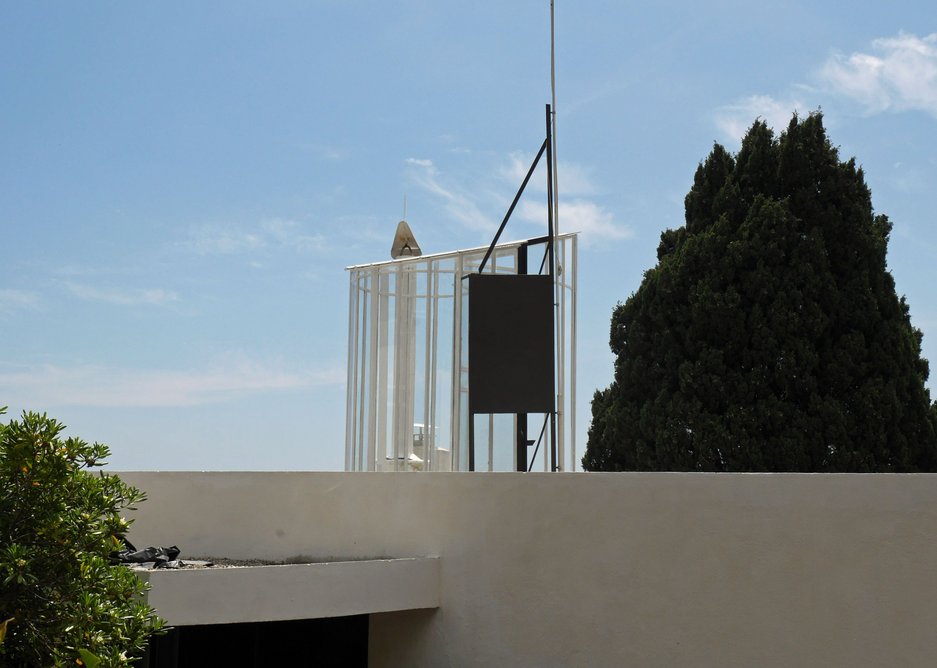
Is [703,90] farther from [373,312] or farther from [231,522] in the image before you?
[231,522]

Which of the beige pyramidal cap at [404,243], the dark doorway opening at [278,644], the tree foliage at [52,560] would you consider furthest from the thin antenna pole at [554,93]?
the tree foliage at [52,560]

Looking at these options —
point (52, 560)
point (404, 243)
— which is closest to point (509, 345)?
point (404, 243)

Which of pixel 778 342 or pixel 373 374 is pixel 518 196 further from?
pixel 778 342

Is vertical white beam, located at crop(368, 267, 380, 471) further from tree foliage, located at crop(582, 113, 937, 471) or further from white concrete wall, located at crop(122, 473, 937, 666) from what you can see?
tree foliage, located at crop(582, 113, 937, 471)

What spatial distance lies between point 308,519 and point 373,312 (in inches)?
99.7

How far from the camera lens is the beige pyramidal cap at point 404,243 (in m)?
8.91

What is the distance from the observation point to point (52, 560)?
3.56 metres

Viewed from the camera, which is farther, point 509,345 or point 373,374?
point 373,374

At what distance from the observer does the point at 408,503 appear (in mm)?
6145

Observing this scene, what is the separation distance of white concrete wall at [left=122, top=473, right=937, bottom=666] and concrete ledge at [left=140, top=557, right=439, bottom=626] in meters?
0.21

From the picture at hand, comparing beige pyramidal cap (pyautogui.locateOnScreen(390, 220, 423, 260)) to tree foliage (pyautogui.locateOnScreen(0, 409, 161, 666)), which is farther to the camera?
beige pyramidal cap (pyautogui.locateOnScreen(390, 220, 423, 260))

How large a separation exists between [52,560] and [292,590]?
219 cm

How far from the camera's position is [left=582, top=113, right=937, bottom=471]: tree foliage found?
10.1m

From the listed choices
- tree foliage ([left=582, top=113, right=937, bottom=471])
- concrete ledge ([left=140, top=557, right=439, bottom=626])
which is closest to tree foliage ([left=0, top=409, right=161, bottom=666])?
concrete ledge ([left=140, top=557, right=439, bottom=626])
